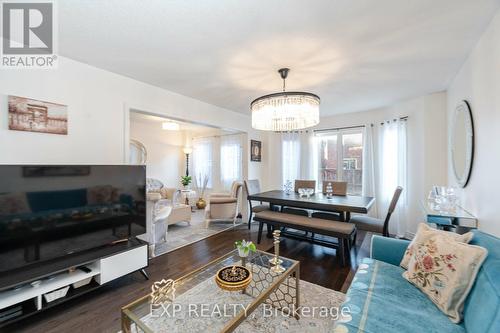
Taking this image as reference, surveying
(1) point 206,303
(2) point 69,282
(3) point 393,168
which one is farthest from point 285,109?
(3) point 393,168

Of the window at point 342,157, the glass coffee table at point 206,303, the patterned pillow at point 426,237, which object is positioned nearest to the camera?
the glass coffee table at point 206,303

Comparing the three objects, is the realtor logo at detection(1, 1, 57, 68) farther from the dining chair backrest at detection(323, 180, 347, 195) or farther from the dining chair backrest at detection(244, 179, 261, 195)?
the dining chair backrest at detection(323, 180, 347, 195)

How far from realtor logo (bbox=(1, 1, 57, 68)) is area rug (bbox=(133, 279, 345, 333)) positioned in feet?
7.83

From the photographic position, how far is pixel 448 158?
124 inches

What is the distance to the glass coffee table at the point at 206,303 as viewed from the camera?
49.4 inches

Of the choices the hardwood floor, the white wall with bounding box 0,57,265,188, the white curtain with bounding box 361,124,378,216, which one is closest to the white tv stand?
the hardwood floor

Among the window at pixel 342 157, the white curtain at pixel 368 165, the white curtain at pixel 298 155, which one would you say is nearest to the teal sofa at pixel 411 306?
the white curtain at pixel 368 165

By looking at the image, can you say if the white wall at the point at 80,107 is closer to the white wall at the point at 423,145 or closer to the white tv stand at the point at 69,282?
the white tv stand at the point at 69,282

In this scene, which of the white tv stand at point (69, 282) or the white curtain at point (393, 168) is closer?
the white tv stand at point (69, 282)

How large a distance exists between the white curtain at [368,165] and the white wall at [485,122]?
1.89m

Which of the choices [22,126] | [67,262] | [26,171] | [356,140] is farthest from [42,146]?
[356,140]

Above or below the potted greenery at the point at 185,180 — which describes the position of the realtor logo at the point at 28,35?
above

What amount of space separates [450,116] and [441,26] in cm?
195

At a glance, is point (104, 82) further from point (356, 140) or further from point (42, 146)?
point (356, 140)
